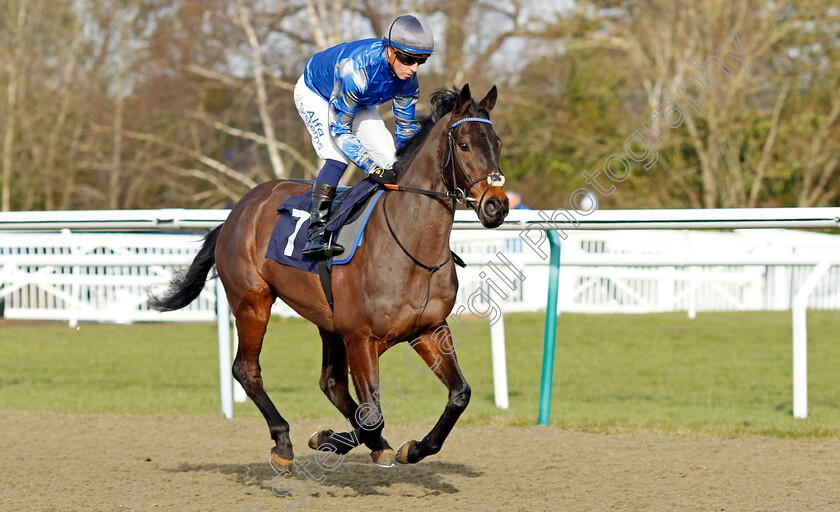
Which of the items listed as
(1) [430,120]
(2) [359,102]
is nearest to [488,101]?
(1) [430,120]

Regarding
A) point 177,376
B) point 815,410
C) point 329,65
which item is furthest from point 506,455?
point 177,376

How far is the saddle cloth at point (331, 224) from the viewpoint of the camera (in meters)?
3.92

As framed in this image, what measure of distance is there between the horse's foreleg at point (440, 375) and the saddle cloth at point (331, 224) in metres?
0.47

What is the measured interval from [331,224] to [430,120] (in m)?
0.60

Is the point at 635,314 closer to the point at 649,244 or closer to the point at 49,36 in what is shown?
the point at 649,244

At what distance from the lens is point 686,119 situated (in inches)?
565

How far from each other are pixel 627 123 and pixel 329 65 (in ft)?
46.0

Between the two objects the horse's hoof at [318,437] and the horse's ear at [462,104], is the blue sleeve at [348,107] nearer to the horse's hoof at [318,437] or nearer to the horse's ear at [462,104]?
the horse's ear at [462,104]

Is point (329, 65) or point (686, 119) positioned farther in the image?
point (686, 119)

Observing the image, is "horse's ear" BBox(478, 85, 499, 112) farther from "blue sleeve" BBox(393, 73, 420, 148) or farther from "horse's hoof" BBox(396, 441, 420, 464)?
"horse's hoof" BBox(396, 441, 420, 464)

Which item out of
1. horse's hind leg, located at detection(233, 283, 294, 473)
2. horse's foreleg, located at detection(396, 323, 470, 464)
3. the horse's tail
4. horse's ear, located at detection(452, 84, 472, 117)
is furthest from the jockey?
the horse's tail

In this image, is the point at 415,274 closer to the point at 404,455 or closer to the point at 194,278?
the point at 404,455

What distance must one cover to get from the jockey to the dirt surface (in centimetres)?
107

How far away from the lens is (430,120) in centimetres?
396
